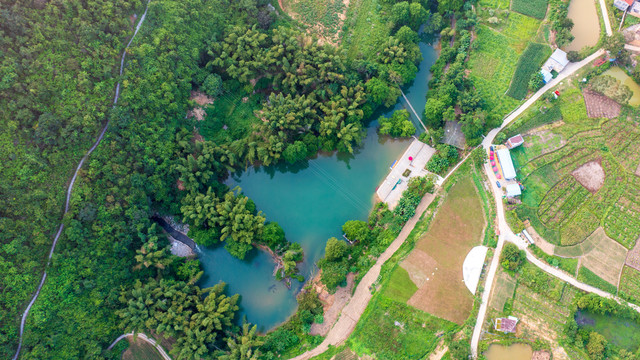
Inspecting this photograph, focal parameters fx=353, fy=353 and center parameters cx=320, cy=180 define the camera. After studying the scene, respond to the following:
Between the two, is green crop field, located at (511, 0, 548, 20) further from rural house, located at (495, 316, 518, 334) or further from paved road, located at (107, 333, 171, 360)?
paved road, located at (107, 333, 171, 360)

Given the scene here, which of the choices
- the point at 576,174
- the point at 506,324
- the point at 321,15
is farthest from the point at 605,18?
the point at 506,324

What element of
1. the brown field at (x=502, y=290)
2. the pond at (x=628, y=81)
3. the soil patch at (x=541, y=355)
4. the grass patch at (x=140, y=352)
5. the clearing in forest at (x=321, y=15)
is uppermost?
the pond at (x=628, y=81)

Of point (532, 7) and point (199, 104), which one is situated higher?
point (532, 7)

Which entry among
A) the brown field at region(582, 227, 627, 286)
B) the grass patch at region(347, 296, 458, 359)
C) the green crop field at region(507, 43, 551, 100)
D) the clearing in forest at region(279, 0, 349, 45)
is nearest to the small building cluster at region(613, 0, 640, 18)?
the green crop field at region(507, 43, 551, 100)

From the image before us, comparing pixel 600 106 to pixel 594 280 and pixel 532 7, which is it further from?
pixel 594 280

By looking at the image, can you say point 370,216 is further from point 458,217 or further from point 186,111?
point 186,111

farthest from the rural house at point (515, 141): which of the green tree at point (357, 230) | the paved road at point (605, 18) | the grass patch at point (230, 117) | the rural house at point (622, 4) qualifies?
the grass patch at point (230, 117)

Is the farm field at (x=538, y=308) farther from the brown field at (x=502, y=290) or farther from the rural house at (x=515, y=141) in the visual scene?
the rural house at (x=515, y=141)
